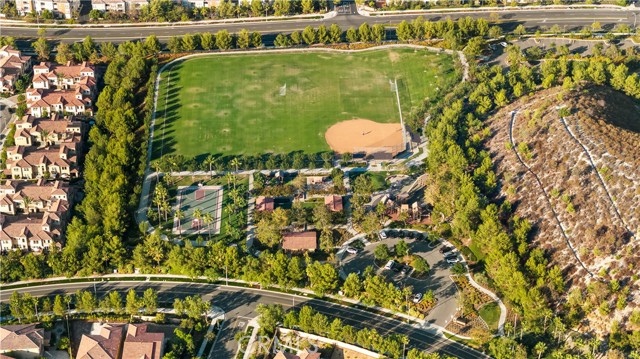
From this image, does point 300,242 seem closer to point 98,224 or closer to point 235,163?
point 235,163

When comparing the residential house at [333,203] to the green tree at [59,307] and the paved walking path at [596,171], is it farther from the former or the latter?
the green tree at [59,307]

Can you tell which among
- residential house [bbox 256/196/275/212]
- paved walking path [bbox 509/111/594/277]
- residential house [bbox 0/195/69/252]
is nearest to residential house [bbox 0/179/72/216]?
residential house [bbox 0/195/69/252]

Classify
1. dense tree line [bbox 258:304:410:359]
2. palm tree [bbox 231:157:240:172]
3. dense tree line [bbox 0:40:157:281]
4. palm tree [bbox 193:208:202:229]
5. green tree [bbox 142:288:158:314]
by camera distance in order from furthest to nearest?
palm tree [bbox 231:157:240:172]
palm tree [bbox 193:208:202:229]
dense tree line [bbox 0:40:157:281]
green tree [bbox 142:288:158:314]
dense tree line [bbox 258:304:410:359]

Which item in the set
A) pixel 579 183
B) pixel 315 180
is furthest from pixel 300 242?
pixel 579 183

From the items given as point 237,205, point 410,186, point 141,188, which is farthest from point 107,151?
point 410,186

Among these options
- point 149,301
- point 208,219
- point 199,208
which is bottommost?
point 149,301

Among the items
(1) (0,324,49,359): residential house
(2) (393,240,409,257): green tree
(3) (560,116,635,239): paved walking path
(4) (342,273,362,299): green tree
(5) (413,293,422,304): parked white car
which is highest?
(3) (560,116,635,239): paved walking path

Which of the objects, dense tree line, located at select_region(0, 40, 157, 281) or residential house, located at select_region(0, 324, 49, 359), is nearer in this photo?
residential house, located at select_region(0, 324, 49, 359)

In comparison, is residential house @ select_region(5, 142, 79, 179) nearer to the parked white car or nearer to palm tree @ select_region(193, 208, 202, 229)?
palm tree @ select_region(193, 208, 202, 229)

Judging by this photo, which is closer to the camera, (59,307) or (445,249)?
(59,307)
